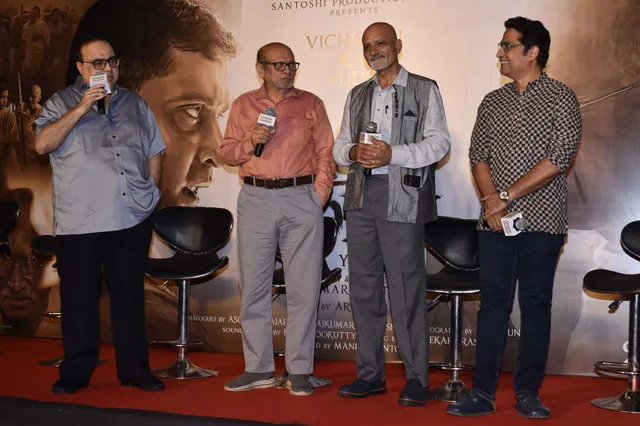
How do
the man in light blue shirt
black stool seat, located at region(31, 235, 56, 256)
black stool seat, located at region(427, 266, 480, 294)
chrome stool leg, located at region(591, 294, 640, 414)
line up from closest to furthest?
1. chrome stool leg, located at region(591, 294, 640, 414)
2. the man in light blue shirt
3. black stool seat, located at region(427, 266, 480, 294)
4. black stool seat, located at region(31, 235, 56, 256)

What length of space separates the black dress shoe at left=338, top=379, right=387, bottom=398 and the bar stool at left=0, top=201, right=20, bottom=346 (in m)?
3.10

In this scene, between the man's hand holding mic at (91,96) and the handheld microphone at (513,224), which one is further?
the man's hand holding mic at (91,96)

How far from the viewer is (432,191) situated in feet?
14.4

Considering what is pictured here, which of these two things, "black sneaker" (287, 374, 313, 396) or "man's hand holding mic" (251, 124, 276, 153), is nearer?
"man's hand holding mic" (251, 124, 276, 153)

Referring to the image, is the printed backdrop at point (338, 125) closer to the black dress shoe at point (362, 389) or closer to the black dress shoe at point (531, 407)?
the black dress shoe at point (362, 389)

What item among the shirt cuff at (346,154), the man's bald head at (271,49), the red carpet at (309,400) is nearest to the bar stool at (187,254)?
the red carpet at (309,400)

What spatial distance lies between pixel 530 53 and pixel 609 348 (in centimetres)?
229

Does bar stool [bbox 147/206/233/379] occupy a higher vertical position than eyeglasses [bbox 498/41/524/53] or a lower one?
lower

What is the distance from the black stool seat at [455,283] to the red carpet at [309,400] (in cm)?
65

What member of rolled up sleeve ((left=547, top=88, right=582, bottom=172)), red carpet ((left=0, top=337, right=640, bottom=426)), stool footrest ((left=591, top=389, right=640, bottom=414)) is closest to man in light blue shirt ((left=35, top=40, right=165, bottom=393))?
red carpet ((left=0, top=337, right=640, bottom=426))

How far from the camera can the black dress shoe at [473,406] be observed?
3994 mm

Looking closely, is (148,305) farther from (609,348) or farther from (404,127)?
(609,348)

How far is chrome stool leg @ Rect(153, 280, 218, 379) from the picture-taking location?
5016mm

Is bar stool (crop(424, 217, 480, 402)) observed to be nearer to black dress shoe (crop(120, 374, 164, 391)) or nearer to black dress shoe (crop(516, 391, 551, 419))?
black dress shoe (crop(516, 391, 551, 419))
